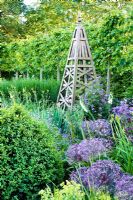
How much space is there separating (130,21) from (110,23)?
1.20 m

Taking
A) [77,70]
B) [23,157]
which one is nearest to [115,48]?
[77,70]

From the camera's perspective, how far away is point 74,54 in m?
6.66

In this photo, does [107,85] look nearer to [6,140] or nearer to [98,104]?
[98,104]

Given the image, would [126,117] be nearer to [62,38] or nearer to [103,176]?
[103,176]

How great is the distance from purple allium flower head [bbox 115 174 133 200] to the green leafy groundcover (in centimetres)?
70

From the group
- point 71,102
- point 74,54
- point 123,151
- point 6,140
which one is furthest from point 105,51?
point 6,140

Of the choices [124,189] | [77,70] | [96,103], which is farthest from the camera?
[77,70]

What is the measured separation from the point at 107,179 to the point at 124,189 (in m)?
0.24

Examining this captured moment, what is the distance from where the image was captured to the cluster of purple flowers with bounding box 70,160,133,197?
9.10ft

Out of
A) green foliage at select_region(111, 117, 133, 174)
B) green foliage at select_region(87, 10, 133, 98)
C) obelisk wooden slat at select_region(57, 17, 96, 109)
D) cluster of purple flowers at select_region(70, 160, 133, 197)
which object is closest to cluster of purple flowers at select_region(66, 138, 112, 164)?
green foliage at select_region(111, 117, 133, 174)

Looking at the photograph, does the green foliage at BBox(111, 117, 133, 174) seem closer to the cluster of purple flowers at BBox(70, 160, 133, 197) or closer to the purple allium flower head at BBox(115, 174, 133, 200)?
the cluster of purple flowers at BBox(70, 160, 133, 197)

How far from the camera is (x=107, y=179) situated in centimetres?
295

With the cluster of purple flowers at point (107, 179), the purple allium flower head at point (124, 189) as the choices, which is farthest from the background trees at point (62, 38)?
the purple allium flower head at point (124, 189)

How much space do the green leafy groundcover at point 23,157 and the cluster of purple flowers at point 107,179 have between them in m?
0.33
